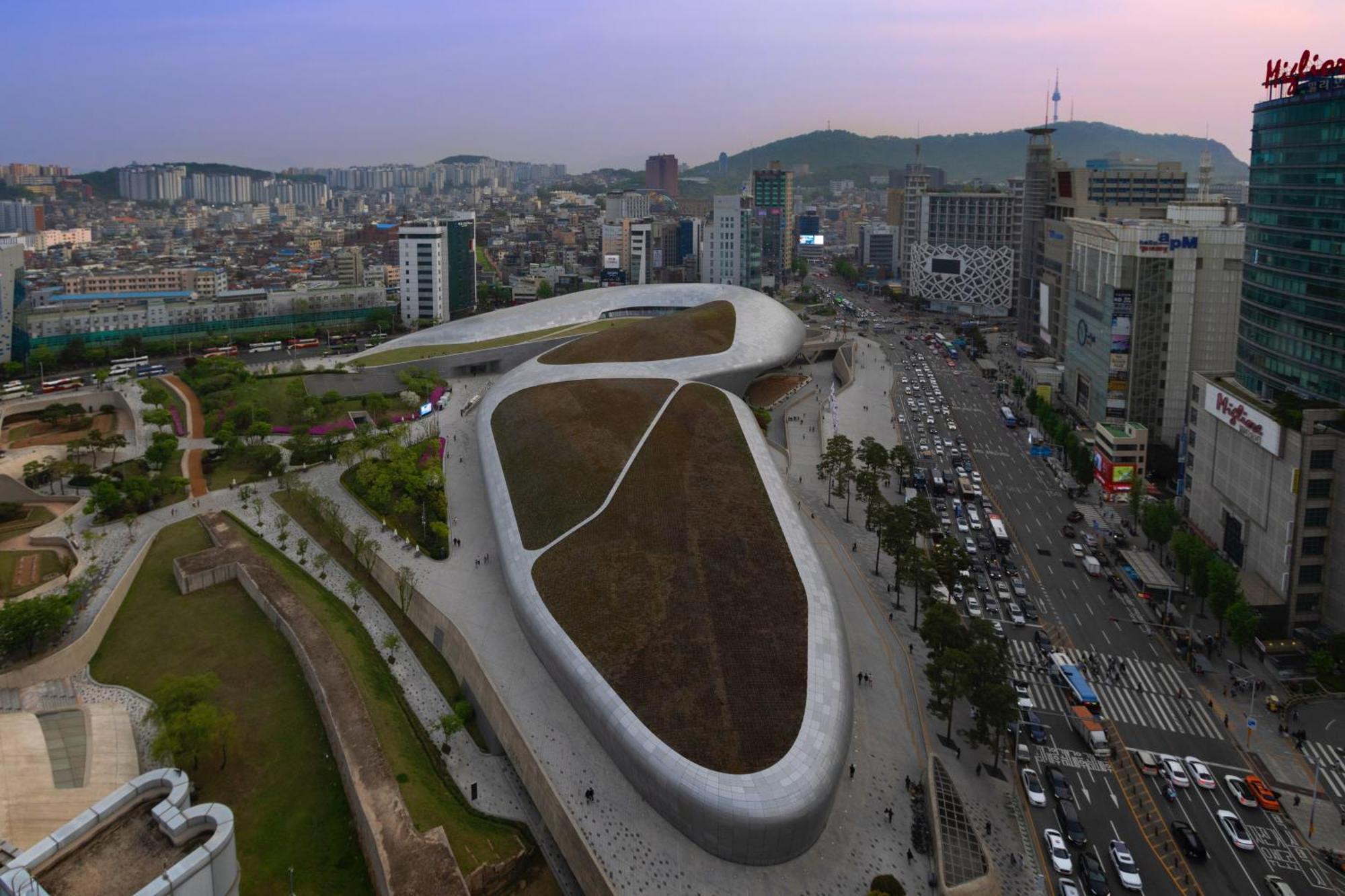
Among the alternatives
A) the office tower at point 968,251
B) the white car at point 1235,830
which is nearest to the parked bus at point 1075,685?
the white car at point 1235,830

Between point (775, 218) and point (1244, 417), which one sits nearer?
point (1244, 417)

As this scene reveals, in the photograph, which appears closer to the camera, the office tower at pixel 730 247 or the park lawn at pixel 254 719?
the park lawn at pixel 254 719

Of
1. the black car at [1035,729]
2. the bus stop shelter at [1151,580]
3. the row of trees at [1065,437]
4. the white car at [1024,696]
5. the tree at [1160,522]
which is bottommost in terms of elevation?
the black car at [1035,729]

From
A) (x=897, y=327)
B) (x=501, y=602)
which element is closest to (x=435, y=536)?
(x=501, y=602)

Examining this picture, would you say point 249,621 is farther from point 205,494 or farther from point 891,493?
point 891,493

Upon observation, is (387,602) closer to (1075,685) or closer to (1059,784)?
(1059,784)

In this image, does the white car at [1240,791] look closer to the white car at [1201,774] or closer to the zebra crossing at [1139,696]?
the white car at [1201,774]

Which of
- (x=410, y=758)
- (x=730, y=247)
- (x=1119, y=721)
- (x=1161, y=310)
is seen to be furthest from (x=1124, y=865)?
(x=730, y=247)
